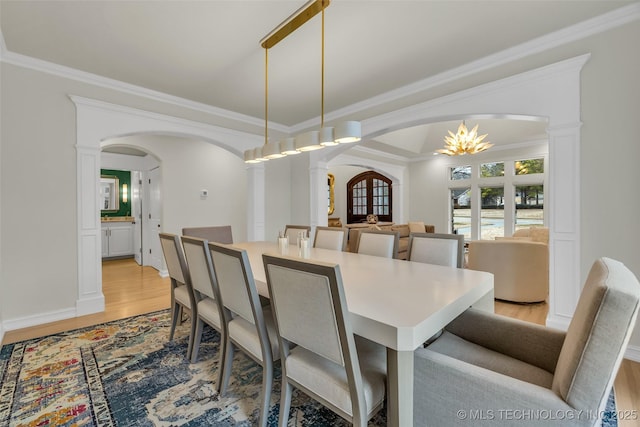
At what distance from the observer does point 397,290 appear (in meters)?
1.48

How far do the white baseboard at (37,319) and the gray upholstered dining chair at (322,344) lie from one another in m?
2.97

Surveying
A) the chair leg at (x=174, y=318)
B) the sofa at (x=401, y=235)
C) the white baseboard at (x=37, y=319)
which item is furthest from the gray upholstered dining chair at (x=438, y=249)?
the white baseboard at (x=37, y=319)

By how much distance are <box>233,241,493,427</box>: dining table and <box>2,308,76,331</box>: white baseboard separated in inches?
97.2

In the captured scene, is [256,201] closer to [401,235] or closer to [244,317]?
[401,235]

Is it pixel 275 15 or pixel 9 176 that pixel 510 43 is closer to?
pixel 275 15

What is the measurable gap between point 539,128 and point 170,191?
7.23 meters

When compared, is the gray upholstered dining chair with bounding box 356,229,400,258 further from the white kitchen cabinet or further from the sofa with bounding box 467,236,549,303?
the white kitchen cabinet

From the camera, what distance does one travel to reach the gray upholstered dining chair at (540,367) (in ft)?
2.69

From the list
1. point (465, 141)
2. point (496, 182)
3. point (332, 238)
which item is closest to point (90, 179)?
point (332, 238)

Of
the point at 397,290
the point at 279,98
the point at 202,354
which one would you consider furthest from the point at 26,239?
the point at 397,290

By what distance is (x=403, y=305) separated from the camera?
4.11 ft

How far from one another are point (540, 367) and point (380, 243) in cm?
158

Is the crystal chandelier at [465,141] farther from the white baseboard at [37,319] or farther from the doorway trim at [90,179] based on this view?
the white baseboard at [37,319]

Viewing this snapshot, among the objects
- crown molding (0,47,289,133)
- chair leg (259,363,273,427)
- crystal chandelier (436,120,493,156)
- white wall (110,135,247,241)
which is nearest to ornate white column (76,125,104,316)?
crown molding (0,47,289,133)
